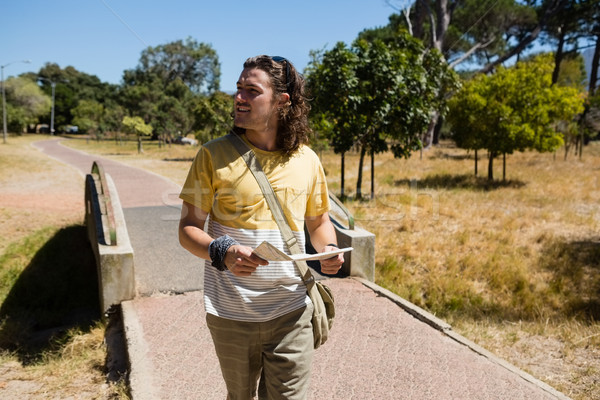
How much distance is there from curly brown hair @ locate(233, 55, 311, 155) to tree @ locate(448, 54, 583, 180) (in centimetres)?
1664

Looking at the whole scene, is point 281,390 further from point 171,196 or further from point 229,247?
point 171,196

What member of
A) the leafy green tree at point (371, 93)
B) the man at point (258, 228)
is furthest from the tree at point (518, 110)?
the man at point (258, 228)

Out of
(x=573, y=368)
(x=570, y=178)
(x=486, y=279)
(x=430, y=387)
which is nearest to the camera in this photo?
(x=430, y=387)

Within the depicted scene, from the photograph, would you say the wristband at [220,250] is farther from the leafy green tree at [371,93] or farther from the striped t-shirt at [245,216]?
the leafy green tree at [371,93]

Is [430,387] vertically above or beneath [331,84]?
beneath

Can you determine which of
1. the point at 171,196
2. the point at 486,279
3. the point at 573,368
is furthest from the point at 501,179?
the point at 573,368

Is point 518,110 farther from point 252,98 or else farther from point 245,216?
point 245,216

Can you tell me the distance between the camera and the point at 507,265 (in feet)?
28.3

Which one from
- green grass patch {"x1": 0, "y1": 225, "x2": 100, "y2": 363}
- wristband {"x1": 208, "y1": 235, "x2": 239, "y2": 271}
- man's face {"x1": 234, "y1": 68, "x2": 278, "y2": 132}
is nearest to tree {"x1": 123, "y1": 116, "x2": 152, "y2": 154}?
green grass patch {"x1": 0, "y1": 225, "x2": 100, "y2": 363}

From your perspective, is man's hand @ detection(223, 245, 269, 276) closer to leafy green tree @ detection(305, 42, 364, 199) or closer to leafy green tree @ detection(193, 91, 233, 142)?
leafy green tree @ detection(305, 42, 364, 199)

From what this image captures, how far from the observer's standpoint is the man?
199 cm

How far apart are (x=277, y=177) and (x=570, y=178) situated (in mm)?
19848

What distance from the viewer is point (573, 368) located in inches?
195

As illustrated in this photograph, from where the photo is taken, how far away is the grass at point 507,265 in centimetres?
558
